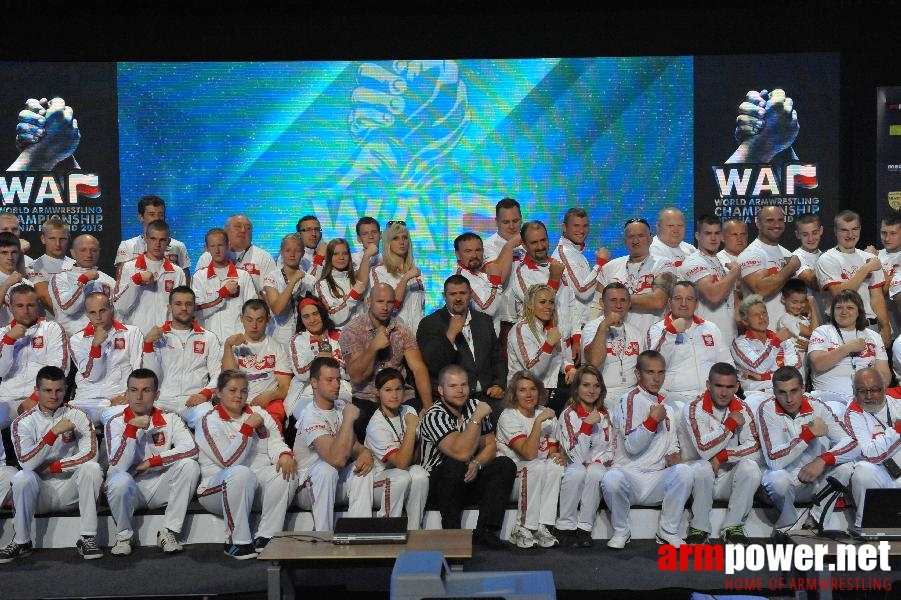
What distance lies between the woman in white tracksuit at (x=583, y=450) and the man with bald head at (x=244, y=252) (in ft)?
8.97

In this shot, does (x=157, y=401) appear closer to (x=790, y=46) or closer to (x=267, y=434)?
(x=267, y=434)

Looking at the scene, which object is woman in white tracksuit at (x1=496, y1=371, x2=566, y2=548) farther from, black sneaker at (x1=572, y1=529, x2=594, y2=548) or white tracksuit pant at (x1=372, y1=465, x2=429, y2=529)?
white tracksuit pant at (x1=372, y1=465, x2=429, y2=529)

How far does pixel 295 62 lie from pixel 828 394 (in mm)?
5122

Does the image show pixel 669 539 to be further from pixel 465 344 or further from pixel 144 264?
pixel 144 264

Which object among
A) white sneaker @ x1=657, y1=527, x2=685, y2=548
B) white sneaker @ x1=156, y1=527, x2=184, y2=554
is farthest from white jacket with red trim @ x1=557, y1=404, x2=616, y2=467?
white sneaker @ x1=156, y1=527, x2=184, y2=554

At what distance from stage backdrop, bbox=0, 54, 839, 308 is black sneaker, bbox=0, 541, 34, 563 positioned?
10.7ft

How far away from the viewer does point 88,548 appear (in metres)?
6.37

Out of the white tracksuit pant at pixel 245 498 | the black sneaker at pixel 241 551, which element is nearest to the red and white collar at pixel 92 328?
the white tracksuit pant at pixel 245 498

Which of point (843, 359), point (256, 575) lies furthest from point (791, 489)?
point (256, 575)

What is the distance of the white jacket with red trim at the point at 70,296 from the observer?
7711 mm

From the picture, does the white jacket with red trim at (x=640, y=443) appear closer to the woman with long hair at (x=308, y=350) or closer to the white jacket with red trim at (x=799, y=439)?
the white jacket with red trim at (x=799, y=439)

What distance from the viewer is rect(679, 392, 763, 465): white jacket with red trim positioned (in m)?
6.62

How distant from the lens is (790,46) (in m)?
8.98

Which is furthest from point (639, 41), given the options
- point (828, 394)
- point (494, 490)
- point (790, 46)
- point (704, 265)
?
point (494, 490)
